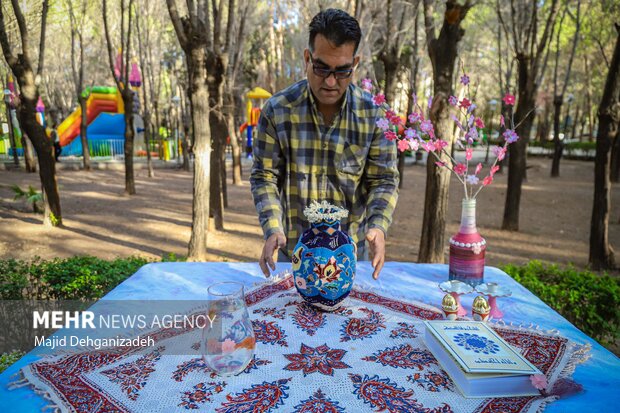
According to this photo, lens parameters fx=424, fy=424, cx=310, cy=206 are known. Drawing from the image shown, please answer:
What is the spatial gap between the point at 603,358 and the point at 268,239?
1.40m

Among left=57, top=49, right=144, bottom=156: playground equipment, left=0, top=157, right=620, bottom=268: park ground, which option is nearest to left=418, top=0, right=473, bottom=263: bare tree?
left=0, top=157, right=620, bottom=268: park ground

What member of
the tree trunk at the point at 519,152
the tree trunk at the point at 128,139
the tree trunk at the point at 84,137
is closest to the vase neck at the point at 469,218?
the tree trunk at the point at 519,152

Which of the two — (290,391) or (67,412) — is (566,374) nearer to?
(290,391)

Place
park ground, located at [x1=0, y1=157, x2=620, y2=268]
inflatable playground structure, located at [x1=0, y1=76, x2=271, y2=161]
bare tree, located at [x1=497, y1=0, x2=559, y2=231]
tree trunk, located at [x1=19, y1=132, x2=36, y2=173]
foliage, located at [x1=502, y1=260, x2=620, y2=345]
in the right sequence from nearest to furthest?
foliage, located at [x1=502, y1=260, x2=620, y2=345] → park ground, located at [x1=0, y1=157, x2=620, y2=268] → bare tree, located at [x1=497, y1=0, x2=559, y2=231] → tree trunk, located at [x1=19, y1=132, x2=36, y2=173] → inflatable playground structure, located at [x1=0, y1=76, x2=271, y2=161]

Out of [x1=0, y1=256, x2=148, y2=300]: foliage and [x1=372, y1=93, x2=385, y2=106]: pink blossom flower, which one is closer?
[x1=372, y1=93, x2=385, y2=106]: pink blossom flower

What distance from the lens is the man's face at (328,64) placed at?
196cm


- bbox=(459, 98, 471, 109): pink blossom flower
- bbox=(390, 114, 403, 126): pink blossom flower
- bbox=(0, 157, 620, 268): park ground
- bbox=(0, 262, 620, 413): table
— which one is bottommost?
bbox=(0, 157, 620, 268): park ground

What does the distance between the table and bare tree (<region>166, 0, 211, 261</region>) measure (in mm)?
3789

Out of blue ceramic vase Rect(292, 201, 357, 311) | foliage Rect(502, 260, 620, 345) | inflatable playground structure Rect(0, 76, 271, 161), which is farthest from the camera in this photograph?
inflatable playground structure Rect(0, 76, 271, 161)

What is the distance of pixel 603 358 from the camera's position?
156 centimetres

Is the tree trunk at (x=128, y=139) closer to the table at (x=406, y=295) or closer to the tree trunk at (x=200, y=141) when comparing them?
the tree trunk at (x=200, y=141)

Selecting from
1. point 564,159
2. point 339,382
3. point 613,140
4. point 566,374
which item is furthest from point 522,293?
point 564,159

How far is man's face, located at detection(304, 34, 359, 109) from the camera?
196cm

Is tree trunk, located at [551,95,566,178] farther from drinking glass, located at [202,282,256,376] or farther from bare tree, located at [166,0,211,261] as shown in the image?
drinking glass, located at [202,282,256,376]
